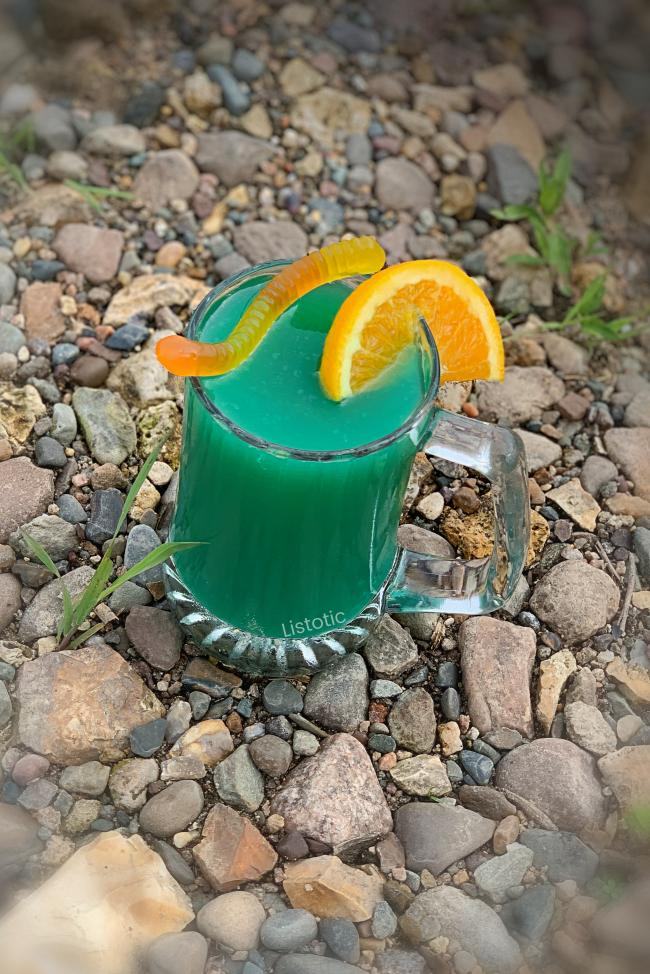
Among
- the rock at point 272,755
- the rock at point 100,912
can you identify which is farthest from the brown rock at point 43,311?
the rock at point 100,912

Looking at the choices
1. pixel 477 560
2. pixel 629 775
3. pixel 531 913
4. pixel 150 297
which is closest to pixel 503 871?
pixel 531 913

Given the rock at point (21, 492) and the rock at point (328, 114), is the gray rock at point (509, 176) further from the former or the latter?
the rock at point (21, 492)

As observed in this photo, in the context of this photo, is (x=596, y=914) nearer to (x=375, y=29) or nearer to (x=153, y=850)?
(x=153, y=850)

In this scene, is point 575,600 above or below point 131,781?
above

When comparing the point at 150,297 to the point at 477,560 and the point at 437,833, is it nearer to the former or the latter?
the point at 477,560

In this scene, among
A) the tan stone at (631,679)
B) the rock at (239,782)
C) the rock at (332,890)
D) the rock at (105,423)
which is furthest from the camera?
the rock at (105,423)

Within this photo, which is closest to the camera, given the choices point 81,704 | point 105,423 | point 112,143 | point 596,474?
point 81,704

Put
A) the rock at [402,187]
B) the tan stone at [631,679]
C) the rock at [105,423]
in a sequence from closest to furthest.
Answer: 1. the tan stone at [631,679]
2. the rock at [105,423]
3. the rock at [402,187]
